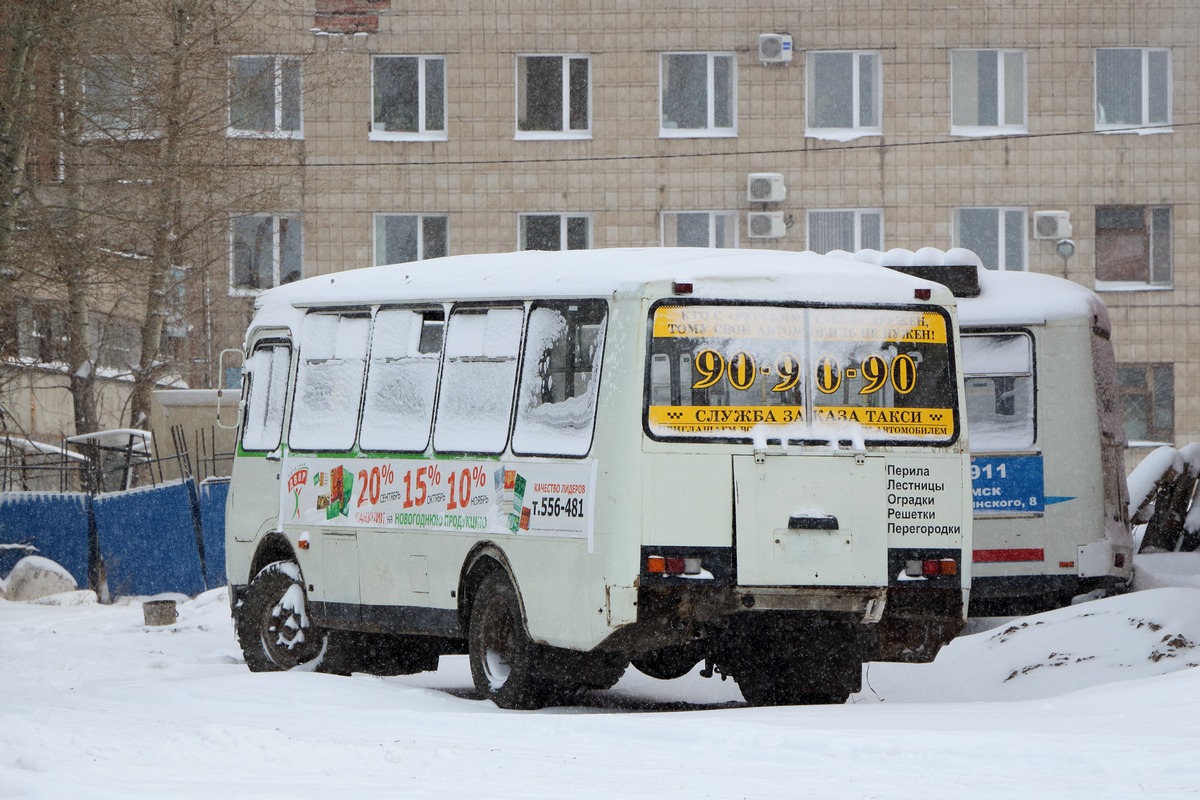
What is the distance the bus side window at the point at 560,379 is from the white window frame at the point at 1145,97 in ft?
81.3

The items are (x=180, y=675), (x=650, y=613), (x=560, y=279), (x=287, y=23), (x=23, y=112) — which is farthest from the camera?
(x=287, y=23)

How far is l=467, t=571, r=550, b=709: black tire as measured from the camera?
38.4 feet

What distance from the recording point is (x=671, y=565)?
10820 mm

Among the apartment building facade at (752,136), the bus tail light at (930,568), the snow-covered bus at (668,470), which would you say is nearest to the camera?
the snow-covered bus at (668,470)

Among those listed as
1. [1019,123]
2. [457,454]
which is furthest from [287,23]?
[457,454]

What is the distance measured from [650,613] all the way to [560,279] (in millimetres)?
2054

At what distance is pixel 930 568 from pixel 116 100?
46.5 feet

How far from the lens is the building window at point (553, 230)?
34562mm

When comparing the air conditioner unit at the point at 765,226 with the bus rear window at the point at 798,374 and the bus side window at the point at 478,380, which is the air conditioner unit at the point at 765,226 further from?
the bus rear window at the point at 798,374

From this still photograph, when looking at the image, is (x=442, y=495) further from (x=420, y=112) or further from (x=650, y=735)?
(x=420, y=112)

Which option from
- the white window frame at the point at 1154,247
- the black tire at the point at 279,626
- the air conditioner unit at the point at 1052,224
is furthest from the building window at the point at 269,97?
the black tire at the point at 279,626

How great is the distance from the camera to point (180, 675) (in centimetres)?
1416

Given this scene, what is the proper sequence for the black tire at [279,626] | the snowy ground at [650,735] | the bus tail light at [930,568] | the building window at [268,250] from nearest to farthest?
1. the snowy ground at [650,735]
2. the bus tail light at [930,568]
3. the black tire at [279,626]
4. the building window at [268,250]

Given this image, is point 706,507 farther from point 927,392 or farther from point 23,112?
point 23,112
